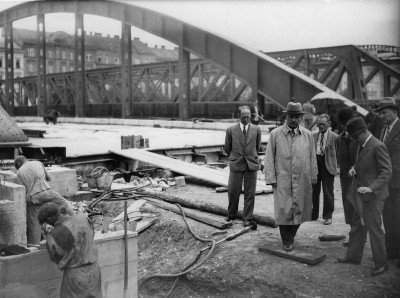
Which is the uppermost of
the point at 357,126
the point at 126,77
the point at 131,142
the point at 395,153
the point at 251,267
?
the point at 126,77

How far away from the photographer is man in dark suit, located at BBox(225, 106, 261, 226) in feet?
24.7

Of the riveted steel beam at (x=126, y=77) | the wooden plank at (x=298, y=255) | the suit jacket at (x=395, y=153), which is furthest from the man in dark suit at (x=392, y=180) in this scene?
the riveted steel beam at (x=126, y=77)

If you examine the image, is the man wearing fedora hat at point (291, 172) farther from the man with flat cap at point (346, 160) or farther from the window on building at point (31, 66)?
the window on building at point (31, 66)

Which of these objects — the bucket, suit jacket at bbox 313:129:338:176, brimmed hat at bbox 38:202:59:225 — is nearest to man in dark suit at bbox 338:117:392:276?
suit jacket at bbox 313:129:338:176

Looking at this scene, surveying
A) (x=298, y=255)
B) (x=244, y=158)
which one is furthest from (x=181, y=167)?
(x=298, y=255)

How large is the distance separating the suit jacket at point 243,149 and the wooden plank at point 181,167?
2780 mm

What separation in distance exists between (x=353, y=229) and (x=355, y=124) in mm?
1199

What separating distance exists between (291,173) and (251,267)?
120 centimetres

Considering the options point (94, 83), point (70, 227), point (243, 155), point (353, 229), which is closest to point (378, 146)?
point (353, 229)

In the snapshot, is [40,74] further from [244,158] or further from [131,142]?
[244,158]

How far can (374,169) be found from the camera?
534 centimetres

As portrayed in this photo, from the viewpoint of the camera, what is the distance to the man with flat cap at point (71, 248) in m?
4.33

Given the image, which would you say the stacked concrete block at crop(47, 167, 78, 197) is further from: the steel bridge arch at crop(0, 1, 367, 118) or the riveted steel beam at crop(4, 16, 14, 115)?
the riveted steel beam at crop(4, 16, 14, 115)

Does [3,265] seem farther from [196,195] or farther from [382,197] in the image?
[196,195]
